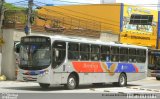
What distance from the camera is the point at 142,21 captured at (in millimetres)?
57375

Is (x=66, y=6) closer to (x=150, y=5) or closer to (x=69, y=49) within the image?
(x=150, y=5)

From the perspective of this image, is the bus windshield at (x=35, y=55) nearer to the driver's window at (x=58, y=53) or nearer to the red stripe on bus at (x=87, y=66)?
the driver's window at (x=58, y=53)

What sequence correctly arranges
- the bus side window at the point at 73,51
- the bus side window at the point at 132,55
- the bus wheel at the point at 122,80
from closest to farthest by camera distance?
1. the bus side window at the point at 73,51
2. the bus wheel at the point at 122,80
3. the bus side window at the point at 132,55

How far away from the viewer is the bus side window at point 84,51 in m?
27.2

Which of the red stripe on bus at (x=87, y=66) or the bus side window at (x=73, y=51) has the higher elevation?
the bus side window at (x=73, y=51)

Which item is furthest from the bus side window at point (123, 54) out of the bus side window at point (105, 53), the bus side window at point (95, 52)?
the bus side window at point (95, 52)

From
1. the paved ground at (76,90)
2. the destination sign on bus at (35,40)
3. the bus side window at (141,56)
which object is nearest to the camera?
the paved ground at (76,90)

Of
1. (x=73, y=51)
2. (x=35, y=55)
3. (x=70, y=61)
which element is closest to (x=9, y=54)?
(x=73, y=51)

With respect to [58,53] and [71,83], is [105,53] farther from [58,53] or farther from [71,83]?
[58,53]

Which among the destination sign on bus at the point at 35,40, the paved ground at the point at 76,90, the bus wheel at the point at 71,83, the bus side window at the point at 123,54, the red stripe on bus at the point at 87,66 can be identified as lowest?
the paved ground at the point at 76,90

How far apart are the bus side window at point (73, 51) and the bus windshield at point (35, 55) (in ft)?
5.18

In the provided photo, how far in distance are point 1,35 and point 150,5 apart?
1413 inches

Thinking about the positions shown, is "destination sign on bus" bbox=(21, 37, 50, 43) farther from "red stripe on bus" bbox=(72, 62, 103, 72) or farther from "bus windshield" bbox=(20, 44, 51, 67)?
"red stripe on bus" bbox=(72, 62, 103, 72)

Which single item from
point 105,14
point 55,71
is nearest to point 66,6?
point 105,14
